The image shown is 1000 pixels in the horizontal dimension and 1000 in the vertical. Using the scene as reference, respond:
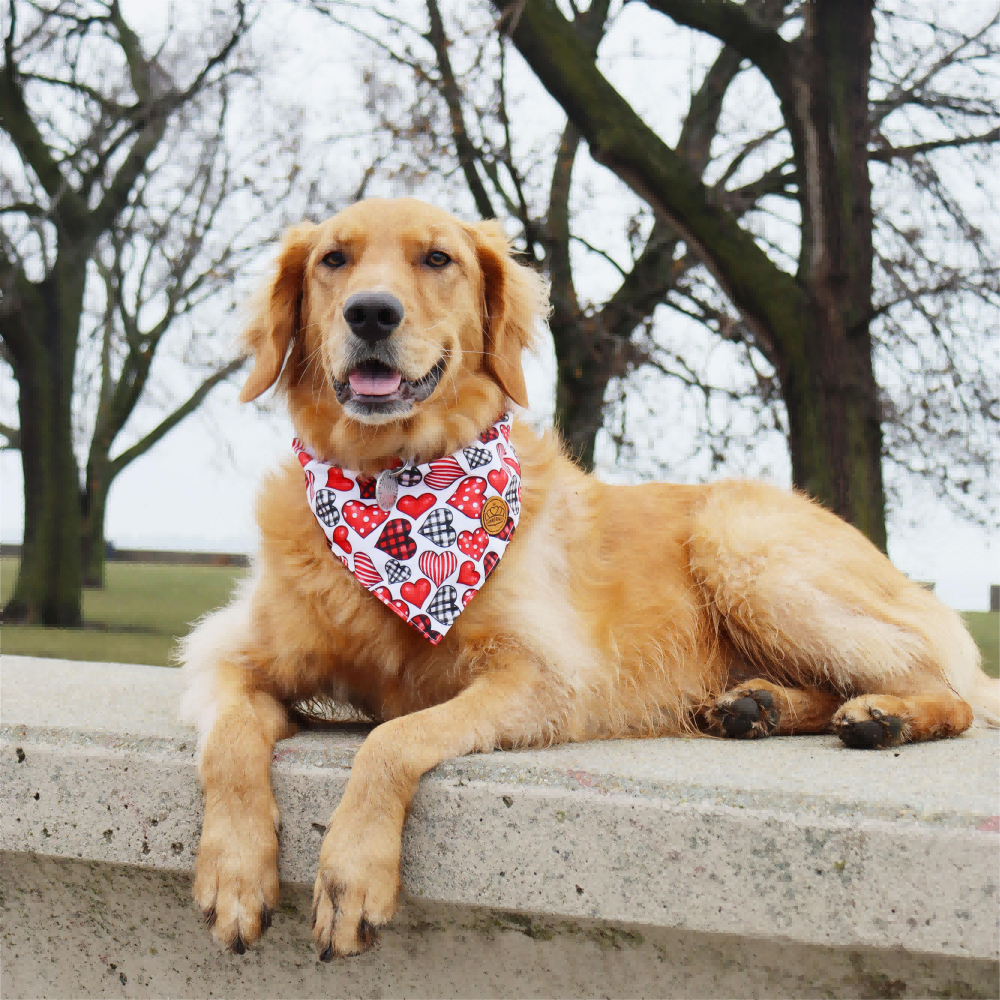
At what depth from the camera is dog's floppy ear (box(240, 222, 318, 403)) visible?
287cm

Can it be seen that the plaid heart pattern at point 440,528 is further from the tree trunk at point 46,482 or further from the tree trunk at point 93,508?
the tree trunk at point 93,508

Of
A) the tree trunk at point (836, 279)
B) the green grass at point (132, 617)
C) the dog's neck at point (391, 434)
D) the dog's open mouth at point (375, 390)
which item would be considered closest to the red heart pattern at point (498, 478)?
the dog's neck at point (391, 434)

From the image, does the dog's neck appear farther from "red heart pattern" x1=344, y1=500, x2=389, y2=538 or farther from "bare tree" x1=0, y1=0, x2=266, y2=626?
"bare tree" x1=0, y1=0, x2=266, y2=626

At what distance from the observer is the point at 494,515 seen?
2.79 m

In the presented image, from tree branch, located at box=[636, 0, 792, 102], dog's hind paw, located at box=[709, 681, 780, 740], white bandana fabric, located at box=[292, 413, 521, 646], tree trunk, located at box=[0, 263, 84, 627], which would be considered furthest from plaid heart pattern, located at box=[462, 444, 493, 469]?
tree trunk, located at box=[0, 263, 84, 627]

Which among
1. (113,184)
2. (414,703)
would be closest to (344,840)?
(414,703)

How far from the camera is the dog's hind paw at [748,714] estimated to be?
3.00 m

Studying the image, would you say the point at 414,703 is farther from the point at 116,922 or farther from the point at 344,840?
the point at 116,922

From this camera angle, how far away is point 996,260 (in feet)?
24.2

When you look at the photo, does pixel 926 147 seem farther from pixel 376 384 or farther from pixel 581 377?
pixel 376 384

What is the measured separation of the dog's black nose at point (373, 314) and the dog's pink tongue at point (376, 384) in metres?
0.10

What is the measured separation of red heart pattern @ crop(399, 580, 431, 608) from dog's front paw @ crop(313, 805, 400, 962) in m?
0.63

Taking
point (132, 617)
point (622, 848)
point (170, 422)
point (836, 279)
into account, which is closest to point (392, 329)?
point (622, 848)

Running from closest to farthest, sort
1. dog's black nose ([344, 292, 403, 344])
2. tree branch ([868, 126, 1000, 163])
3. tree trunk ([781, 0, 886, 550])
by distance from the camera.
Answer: dog's black nose ([344, 292, 403, 344]) < tree trunk ([781, 0, 886, 550]) < tree branch ([868, 126, 1000, 163])
